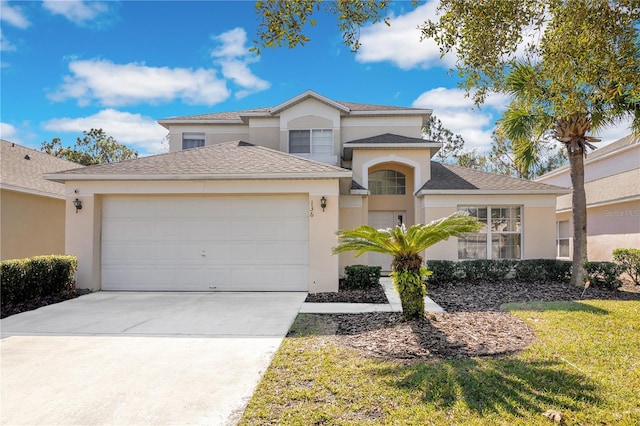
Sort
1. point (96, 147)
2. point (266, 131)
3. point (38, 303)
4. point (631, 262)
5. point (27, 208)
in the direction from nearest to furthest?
point (38, 303), point (631, 262), point (27, 208), point (266, 131), point (96, 147)

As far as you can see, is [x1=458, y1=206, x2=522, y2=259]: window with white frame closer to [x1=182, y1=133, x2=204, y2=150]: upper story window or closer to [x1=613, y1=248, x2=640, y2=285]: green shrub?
[x1=613, y1=248, x2=640, y2=285]: green shrub

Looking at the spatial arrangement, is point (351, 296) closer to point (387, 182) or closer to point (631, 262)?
point (387, 182)

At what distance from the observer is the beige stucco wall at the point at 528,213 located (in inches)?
542

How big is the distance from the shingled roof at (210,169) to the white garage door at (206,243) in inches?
27.5

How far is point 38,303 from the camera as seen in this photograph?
9.06 meters

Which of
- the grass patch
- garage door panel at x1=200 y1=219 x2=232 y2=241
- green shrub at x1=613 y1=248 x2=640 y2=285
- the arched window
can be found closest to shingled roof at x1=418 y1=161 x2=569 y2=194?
the arched window

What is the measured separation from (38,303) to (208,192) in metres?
4.81

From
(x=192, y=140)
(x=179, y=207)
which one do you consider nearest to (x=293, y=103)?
(x=192, y=140)

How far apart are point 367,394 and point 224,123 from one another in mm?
15792

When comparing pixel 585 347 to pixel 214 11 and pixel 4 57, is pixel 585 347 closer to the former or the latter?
pixel 214 11

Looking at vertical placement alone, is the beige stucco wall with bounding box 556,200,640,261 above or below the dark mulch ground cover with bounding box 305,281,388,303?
above

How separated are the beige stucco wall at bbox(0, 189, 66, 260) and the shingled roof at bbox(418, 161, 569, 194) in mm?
14239

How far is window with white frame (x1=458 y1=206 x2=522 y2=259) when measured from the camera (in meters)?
13.9

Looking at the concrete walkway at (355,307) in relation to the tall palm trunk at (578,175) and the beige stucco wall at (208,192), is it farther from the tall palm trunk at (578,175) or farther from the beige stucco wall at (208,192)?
the tall palm trunk at (578,175)
